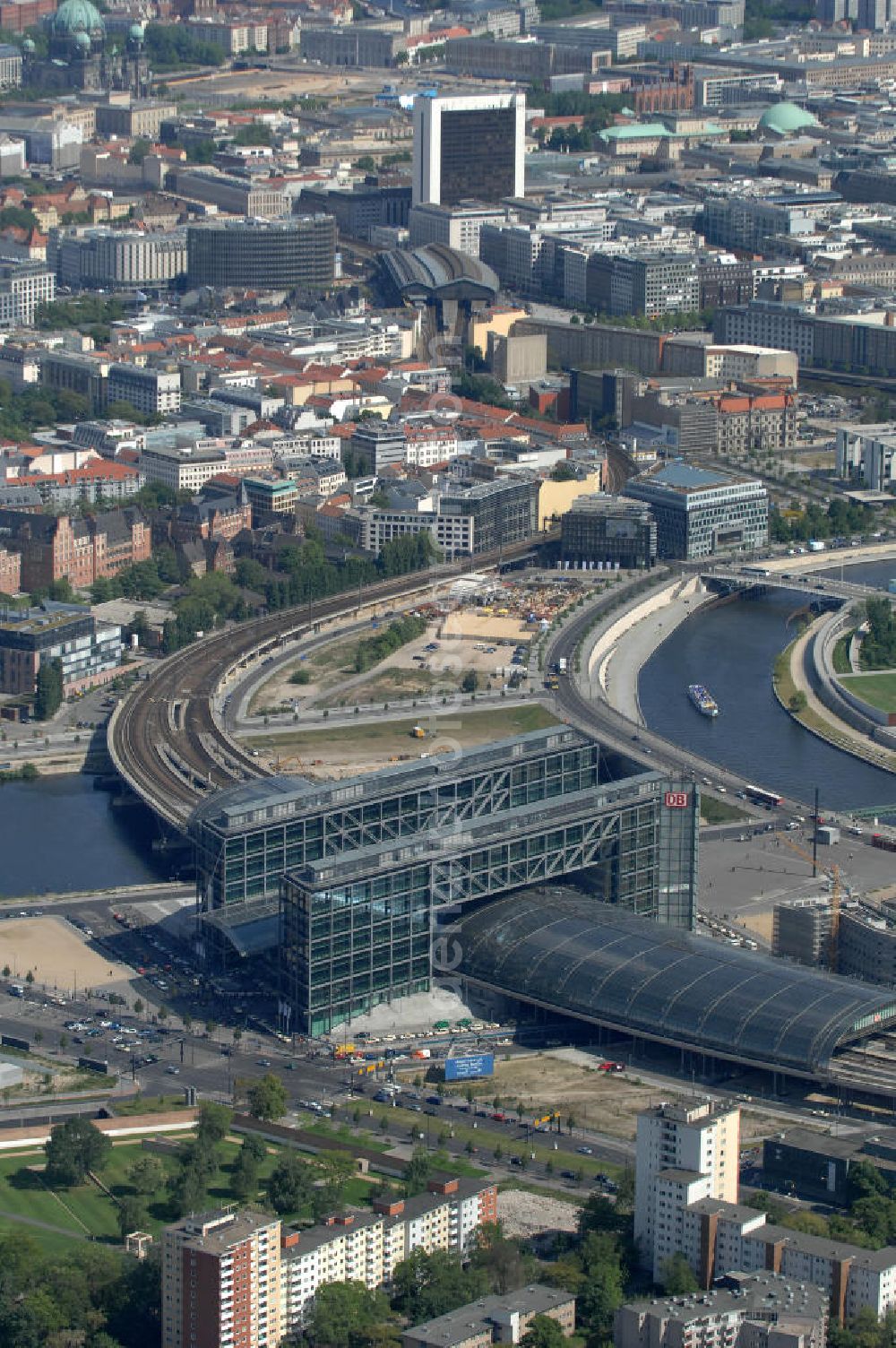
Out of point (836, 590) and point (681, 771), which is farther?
point (836, 590)

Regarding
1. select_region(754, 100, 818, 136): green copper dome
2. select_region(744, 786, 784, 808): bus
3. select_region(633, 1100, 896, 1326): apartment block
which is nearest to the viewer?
select_region(633, 1100, 896, 1326): apartment block

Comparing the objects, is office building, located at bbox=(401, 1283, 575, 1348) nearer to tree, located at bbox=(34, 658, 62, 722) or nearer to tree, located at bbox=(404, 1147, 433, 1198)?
tree, located at bbox=(404, 1147, 433, 1198)

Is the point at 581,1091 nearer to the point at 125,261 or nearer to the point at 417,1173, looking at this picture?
the point at 417,1173

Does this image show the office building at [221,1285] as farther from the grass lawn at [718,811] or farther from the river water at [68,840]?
the grass lawn at [718,811]

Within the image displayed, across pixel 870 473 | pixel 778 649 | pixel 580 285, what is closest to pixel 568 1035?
pixel 778 649

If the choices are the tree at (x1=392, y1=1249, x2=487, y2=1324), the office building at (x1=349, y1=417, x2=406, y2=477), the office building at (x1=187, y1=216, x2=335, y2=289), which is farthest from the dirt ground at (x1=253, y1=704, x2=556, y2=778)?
the office building at (x1=187, y1=216, x2=335, y2=289)

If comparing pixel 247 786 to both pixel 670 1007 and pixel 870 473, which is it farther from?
pixel 870 473

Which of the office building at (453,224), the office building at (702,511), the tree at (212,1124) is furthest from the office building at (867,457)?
the tree at (212,1124)

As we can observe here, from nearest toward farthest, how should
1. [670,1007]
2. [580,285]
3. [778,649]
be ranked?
[670,1007] < [778,649] < [580,285]
